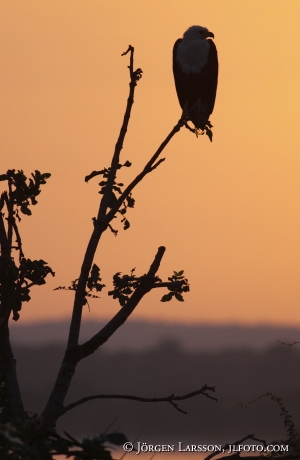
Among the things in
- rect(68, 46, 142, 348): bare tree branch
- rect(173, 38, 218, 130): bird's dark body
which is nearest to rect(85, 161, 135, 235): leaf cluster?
rect(68, 46, 142, 348): bare tree branch

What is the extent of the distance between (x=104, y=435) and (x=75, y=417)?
68.6 m

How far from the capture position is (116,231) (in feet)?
26.9

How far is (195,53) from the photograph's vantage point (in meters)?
13.5

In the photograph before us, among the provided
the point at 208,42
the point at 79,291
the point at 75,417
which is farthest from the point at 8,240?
the point at 75,417

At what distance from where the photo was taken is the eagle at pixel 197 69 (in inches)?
532

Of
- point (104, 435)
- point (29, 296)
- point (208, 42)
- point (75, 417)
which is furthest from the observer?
point (75, 417)

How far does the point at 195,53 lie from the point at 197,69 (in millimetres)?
214

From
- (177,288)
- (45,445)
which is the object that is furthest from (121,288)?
(45,445)

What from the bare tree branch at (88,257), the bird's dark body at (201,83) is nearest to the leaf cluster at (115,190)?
the bare tree branch at (88,257)

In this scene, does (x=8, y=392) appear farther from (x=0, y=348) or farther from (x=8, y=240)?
(x=8, y=240)

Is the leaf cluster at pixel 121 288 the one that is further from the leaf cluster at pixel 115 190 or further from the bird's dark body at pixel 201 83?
the bird's dark body at pixel 201 83

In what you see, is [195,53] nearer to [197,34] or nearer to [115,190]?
[197,34]

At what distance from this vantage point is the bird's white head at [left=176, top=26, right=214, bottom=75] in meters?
13.5

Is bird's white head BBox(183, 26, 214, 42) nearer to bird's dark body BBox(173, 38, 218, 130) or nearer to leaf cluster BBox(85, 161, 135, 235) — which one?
bird's dark body BBox(173, 38, 218, 130)
